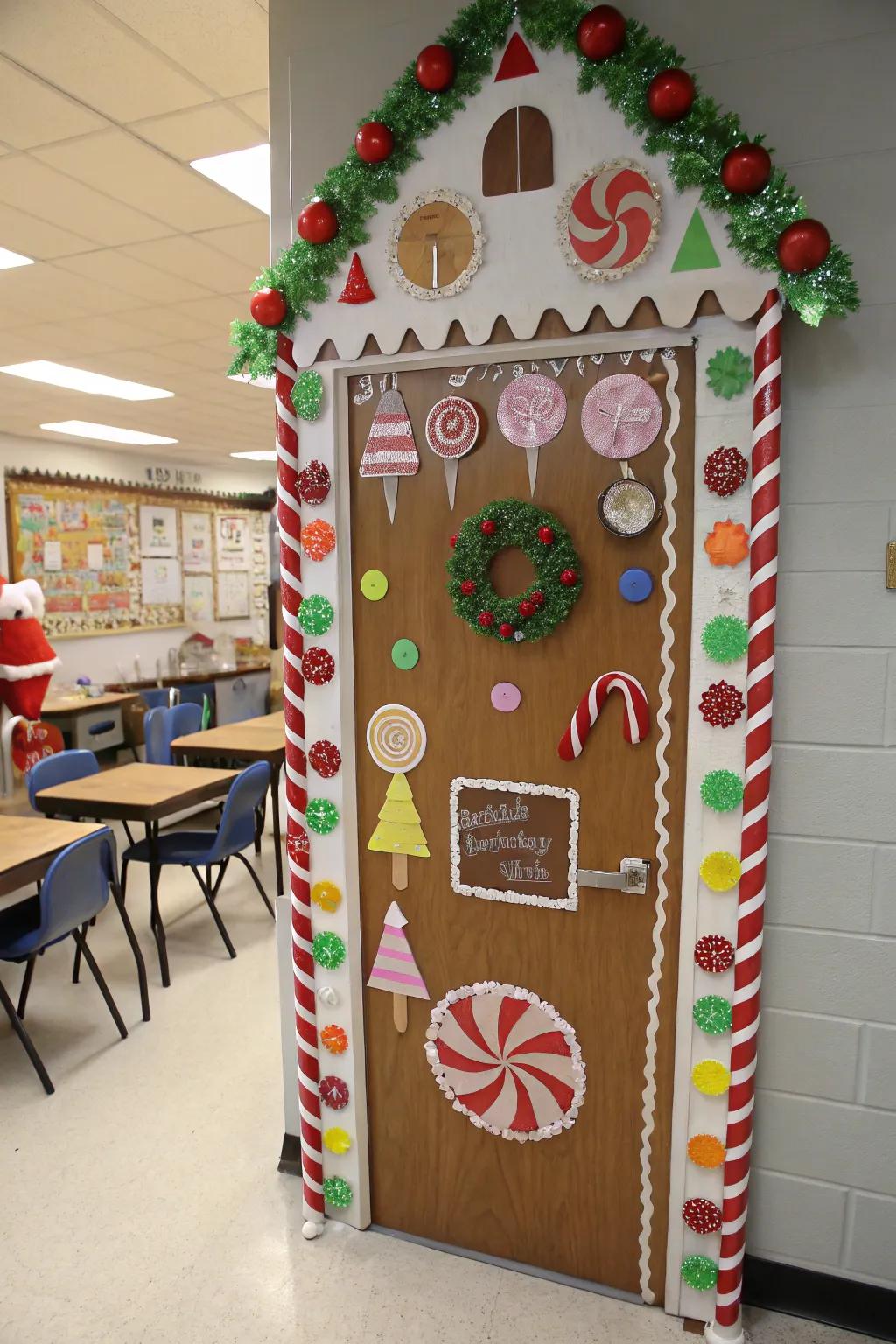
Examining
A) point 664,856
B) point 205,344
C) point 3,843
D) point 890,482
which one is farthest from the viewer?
point 205,344

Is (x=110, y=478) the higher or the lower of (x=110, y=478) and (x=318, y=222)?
the higher

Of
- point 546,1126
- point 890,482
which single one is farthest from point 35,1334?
point 890,482

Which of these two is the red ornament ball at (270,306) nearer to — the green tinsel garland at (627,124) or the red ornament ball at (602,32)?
the green tinsel garland at (627,124)

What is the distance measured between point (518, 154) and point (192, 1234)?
9.07ft

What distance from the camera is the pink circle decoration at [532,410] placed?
6.13 feet

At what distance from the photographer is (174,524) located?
9.14 m

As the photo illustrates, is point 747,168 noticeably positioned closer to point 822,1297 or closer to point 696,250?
point 696,250

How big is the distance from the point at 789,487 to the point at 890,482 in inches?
7.4

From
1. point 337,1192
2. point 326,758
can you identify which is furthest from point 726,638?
point 337,1192

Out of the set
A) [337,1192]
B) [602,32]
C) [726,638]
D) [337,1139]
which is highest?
[602,32]

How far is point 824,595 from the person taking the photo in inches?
69.4

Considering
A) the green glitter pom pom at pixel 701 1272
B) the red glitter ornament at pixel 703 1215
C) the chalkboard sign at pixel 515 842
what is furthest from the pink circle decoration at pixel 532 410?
the green glitter pom pom at pixel 701 1272

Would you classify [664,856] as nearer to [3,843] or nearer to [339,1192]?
[339,1192]

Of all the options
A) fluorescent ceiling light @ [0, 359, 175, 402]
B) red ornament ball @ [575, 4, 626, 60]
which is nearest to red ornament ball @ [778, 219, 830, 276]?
red ornament ball @ [575, 4, 626, 60]
